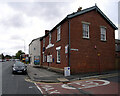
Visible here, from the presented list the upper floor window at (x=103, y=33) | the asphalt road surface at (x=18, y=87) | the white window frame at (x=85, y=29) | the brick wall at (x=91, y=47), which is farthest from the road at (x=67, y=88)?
the upper floor window at (x=103, y=33)

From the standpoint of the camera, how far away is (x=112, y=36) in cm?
1666

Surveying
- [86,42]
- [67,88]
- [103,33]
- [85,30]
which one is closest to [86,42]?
[86,42]

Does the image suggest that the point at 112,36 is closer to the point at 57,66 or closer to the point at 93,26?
the point at 93,26

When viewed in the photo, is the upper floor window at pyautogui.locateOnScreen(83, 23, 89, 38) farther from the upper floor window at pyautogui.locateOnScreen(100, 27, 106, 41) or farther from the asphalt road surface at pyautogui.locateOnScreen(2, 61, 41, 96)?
the asphalt road surface at pyautogui.locateOnScreen(2, 61, 41, 96)

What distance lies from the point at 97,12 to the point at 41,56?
15118mm

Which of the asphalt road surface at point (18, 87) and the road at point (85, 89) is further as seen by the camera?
the asphalt road surface at point (18, 87)

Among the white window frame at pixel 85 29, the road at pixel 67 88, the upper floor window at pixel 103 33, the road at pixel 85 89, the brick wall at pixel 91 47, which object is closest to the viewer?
the road at pixel 85 89

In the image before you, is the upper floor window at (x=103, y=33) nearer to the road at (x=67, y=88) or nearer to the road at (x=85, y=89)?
the road at (x=67, y=88)

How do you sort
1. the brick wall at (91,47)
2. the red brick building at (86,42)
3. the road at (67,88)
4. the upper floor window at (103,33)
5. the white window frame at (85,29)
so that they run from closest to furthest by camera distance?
the road at (67,88)
the red brick building at (86,42)
the brick wall at (91,47)
the white window frame at (85,29)
the upper floor window at (103,33)

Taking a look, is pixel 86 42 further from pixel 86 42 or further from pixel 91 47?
pixel 91 47

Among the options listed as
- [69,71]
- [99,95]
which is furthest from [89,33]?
[99,95]

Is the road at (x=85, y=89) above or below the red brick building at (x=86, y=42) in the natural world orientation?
below

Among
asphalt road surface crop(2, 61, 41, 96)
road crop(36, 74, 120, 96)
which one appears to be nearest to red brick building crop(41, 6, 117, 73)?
road crop(36, 74, 120, 96)

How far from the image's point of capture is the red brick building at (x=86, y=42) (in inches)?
519
